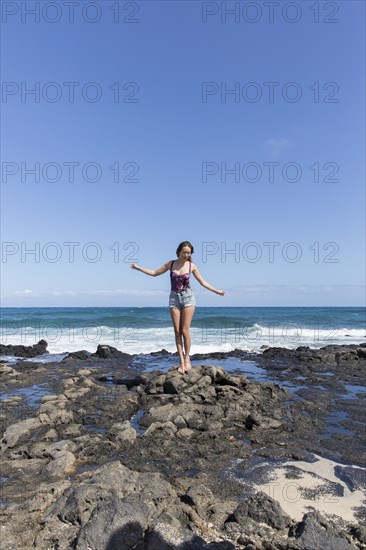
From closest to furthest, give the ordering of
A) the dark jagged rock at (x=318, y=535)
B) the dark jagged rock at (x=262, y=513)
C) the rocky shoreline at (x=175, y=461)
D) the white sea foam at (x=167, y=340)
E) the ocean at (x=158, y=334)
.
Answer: the dark jagged rock at (x=318, y=535), the rocky shoreline at (x=175, y=461), the dark jagged rock at (x=262, y=513), the white sea foam at (x=167, y=340), the ocean at (x=158, y=334)

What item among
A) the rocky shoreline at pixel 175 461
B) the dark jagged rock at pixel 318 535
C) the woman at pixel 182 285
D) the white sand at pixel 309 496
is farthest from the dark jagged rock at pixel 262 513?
the woman at pixel 182 285

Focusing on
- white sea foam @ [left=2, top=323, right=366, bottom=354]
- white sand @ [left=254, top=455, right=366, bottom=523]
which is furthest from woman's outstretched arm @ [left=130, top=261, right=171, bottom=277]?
white sea foam @ [left=2, top=323, right=366, bottom=354]

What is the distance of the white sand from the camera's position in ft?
13.4

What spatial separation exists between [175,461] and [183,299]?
352cm

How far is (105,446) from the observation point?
5727 mm

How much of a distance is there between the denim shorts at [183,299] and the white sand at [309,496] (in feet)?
12.2

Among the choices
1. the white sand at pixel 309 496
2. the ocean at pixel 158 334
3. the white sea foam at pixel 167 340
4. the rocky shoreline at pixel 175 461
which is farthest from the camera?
the ocean at pixel 158 334

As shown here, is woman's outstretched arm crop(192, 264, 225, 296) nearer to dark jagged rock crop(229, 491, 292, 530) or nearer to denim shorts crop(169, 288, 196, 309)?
denim shorts crop(169, 288, 196, 309)

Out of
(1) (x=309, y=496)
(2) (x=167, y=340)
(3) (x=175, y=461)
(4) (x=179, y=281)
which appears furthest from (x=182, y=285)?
(2) (x=167, y=340)

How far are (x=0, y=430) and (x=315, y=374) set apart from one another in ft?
31.7

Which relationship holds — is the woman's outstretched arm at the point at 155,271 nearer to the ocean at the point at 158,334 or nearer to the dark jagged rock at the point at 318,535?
the dark jagged rock at the point at 318,535

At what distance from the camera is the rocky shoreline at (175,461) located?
3432 millimetres

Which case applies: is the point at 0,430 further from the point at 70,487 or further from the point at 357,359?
the point at 357,359

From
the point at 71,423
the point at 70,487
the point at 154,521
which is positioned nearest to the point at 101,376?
the point at 71,423
